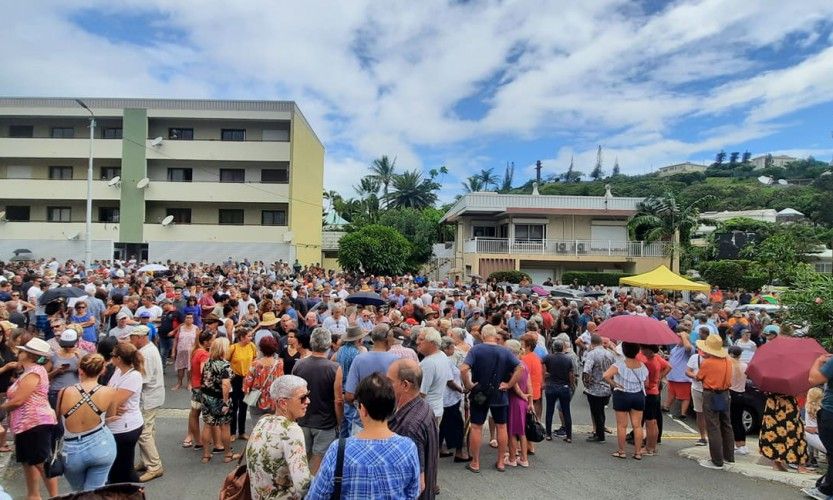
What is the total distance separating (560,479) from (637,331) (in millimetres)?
2203

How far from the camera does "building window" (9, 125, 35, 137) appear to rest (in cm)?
3198

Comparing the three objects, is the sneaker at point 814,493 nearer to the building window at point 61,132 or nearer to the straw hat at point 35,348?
the straw hat at point 35,348

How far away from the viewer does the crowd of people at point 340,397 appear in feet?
10.4

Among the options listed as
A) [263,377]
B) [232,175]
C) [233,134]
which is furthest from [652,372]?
[233,134]

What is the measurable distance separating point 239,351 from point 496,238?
87.0 ft

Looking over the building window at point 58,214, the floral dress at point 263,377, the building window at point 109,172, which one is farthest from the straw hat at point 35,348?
the building window at point 58,214

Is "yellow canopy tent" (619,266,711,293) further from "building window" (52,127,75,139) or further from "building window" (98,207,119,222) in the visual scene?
"building window" (52,127,75,139)

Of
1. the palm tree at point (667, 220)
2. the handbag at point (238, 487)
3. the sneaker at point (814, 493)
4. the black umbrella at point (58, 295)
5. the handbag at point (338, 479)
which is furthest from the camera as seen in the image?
the palm tree at point (667, 220)

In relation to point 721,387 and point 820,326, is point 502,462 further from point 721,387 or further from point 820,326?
point 820,326

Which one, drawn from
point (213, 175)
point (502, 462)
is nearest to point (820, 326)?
point (502, 462)

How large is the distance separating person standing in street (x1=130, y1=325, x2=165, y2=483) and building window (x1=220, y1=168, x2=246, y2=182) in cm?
2833

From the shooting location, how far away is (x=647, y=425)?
6836 mm

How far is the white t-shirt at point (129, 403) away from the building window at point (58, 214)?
33.2m

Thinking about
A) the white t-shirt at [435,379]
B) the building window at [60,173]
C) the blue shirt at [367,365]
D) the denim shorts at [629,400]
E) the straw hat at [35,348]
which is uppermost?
the building window at [60,173]
